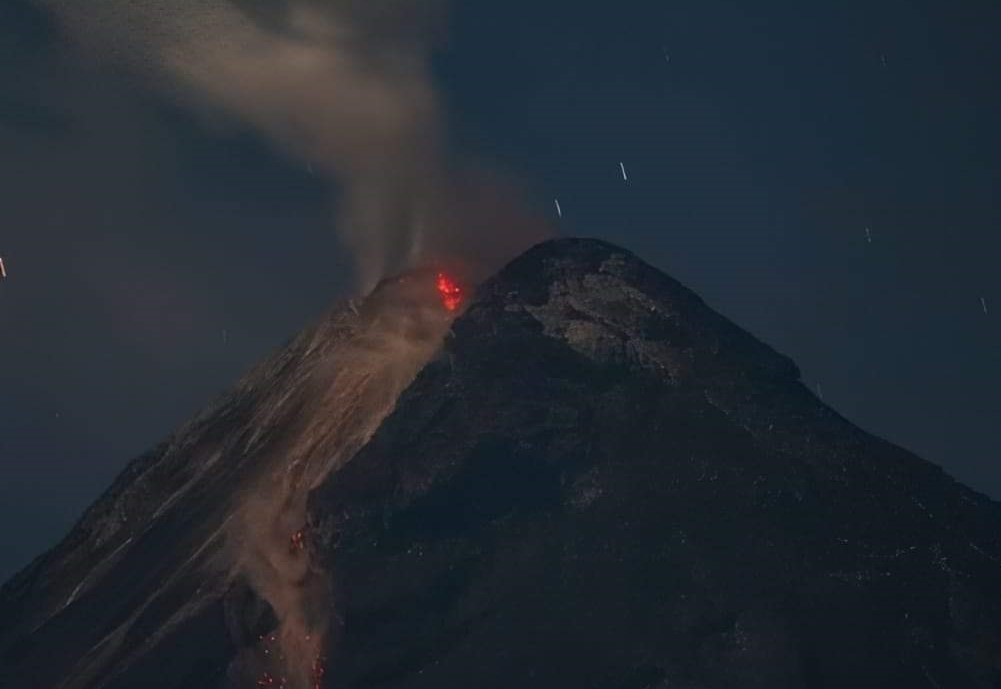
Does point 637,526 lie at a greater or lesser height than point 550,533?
greater

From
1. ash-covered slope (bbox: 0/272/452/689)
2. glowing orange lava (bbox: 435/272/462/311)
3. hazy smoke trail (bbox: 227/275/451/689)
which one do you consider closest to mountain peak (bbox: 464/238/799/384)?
hazy smoke trail (bbox: 227/275/451/689)

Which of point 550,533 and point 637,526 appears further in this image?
point 550,533

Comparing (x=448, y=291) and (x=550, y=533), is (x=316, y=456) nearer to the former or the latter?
(x=550, y=533)

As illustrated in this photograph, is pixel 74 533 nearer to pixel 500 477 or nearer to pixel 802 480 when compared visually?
pixel 500 477

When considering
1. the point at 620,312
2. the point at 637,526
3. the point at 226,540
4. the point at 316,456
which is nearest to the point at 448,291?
the point at 620,312

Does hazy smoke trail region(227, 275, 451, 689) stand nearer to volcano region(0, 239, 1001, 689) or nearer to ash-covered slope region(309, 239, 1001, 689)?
volcano region(0, 239, 1001, 689)

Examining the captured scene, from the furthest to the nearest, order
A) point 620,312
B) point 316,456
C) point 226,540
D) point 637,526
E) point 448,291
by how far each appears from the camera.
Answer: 1. point 448,291
2. point 620,312
3. point 316,456
4. point 226,540
5. point 637,526

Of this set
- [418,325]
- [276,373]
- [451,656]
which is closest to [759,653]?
[451,656]
